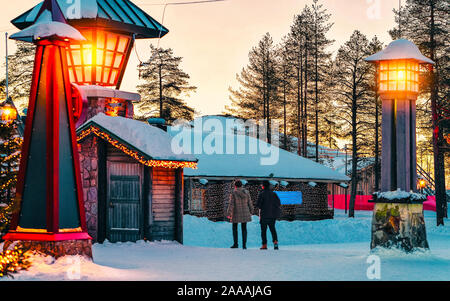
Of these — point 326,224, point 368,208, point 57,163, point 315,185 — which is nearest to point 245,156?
point 315,185

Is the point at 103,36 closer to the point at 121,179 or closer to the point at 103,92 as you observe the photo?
the point at 103,92

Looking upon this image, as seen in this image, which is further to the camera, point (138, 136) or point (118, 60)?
point (118, 60)

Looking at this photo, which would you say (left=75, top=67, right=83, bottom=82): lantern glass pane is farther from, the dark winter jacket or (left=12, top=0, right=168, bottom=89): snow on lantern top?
the dark winter jacket

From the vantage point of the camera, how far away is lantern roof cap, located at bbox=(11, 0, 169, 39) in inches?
761

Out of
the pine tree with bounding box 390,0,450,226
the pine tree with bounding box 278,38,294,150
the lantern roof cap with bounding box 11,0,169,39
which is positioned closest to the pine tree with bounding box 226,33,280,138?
the pine tree with bounding box 278,38,294,150

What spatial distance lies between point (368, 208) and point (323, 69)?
38.4ft

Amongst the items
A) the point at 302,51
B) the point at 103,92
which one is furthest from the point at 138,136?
the point at 302,51

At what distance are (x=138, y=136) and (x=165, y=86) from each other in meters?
34.0

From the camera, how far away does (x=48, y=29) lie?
12156 millimetres

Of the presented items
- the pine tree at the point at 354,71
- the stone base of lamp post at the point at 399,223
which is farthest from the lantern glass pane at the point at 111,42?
the pine tree at the point at 354,71

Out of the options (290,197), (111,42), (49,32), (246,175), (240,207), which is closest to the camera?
(49,32)

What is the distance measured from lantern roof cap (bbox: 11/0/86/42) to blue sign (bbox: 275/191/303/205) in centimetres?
2331

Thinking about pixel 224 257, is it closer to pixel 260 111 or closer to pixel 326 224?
pixel 326 224

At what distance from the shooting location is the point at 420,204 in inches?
615
